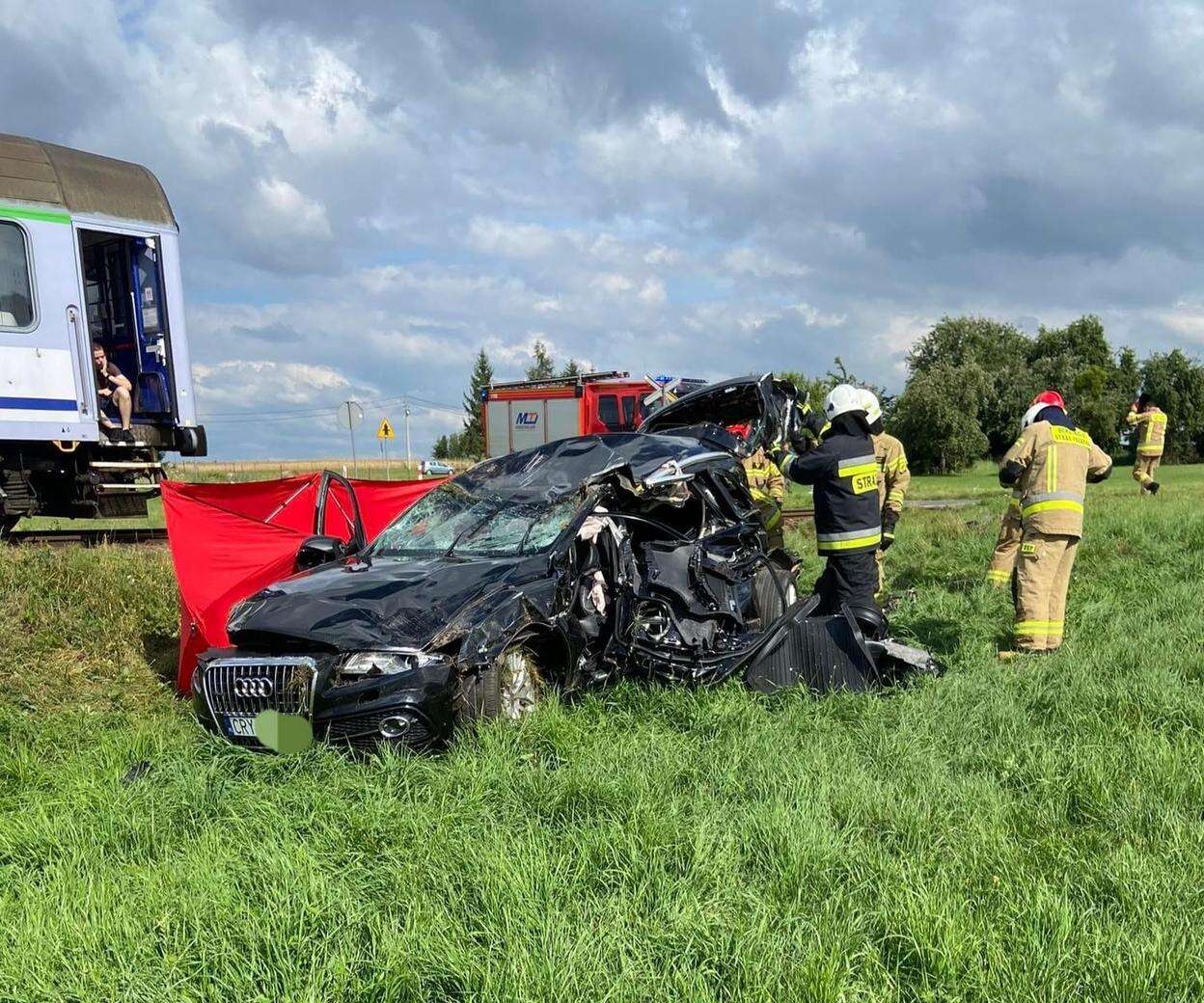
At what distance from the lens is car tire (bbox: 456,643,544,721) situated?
438 centimetres

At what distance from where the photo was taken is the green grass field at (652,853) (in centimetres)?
256

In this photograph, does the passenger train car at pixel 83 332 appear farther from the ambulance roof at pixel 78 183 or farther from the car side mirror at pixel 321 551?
the car side mirror at pixel 321 551

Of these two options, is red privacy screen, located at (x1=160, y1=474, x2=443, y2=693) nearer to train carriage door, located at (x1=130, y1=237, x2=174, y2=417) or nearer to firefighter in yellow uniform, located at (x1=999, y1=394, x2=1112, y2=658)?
train carriage door, located at (x1=130, y1=237, x2=174, y2=417)

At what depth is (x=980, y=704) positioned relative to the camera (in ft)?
16.0

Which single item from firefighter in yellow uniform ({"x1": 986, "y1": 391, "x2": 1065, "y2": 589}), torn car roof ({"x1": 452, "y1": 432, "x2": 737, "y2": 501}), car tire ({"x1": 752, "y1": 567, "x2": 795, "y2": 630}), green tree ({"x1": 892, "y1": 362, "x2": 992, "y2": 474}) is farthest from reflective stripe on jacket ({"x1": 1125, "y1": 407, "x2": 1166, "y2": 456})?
green tree ({"x1": 892, "y1": 362, "x2": 992, "y2": 474})

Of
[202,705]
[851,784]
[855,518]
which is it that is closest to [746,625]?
[855,518]

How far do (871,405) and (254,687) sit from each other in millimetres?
4846

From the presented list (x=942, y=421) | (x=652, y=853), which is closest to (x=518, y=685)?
(x=652, y=853)

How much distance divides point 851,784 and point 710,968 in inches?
52.8

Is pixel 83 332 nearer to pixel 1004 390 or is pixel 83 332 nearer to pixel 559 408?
pixel 559 408

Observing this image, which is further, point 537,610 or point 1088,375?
point 1088,375

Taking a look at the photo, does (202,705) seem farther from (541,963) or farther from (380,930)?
(541,963)

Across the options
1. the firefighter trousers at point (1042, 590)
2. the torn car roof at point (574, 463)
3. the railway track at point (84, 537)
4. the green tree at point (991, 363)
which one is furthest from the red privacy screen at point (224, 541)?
the green tree at point (991, 363)

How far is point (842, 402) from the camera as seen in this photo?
629 centimetres
